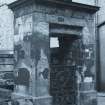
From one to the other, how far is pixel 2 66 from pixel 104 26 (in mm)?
7201

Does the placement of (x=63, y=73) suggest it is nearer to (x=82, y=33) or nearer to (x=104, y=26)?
(x=82, y=33)

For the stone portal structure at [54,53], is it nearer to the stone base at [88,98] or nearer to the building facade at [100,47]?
the stone base at [88,98]

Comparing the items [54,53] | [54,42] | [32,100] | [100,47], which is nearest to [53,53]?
[54,53]

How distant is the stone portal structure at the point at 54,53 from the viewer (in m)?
7.75

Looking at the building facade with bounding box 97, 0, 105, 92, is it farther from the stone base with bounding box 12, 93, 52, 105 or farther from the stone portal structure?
the stone base with bounding box 12, 93, 52, 105

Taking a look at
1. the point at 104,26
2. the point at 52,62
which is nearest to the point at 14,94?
the point at 52,62

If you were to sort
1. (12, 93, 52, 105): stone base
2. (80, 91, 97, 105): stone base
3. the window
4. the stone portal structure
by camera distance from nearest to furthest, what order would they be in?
(12, 93, 52, 105): stone base < the stone portal structure < the window < (80, 91, 97, 105): stone base

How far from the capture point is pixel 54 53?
8961mm

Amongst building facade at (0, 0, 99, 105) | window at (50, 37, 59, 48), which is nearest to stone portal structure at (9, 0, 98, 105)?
building facade at (0, 0, 99, 105)

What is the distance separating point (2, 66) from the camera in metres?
11.6

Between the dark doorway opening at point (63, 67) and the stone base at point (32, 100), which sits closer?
the stone base at point (32, 100)

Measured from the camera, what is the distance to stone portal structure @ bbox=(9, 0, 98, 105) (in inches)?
305

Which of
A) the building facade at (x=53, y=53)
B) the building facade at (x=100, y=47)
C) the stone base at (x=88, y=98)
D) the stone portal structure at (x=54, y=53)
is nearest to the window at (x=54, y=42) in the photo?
the building facade at (x=53, y=53)

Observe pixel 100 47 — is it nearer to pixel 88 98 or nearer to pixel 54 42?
pixel 88 98
